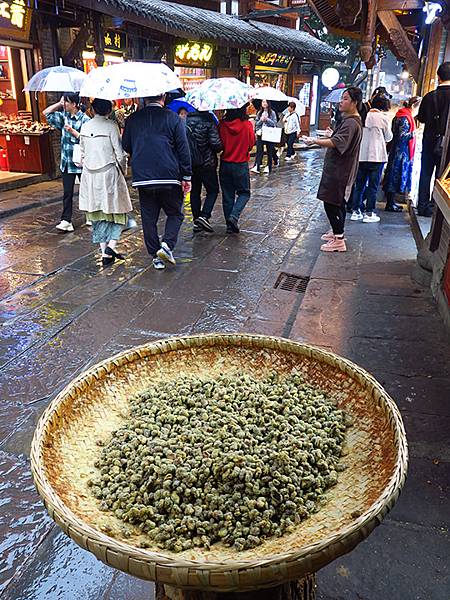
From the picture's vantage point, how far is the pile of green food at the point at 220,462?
1702 millimetres

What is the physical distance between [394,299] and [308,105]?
22176mm

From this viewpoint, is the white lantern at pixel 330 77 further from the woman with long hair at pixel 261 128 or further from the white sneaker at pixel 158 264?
the white sneaker at pixel 158 264

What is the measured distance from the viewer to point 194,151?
7.32m

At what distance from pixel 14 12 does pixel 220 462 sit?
11.2m

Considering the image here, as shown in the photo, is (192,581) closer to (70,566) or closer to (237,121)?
(70,566)

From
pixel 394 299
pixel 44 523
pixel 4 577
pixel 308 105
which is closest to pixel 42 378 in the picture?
pixel 44 523

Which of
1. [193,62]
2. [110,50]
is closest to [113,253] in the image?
[110,50]

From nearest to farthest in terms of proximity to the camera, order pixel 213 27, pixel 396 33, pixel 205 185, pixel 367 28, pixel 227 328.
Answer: pixel 227 328 → pixel 205 185 → pixel 367 28 → pixel 396 33 → pixel 213 27

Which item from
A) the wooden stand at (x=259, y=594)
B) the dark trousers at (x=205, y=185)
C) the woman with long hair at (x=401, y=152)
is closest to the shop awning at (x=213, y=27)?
the dark trousers at (x=205, y=185)

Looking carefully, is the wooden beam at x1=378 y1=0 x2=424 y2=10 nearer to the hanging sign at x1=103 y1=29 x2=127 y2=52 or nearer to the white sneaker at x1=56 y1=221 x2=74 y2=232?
the white sneaker at x1=56 y1=221 x2=74 y2=232

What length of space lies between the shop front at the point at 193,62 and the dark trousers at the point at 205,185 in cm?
969

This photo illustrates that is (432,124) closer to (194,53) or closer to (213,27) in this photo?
(213,27)

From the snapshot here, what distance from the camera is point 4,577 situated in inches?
94.0

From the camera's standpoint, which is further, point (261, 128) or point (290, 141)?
point (290, 141)
